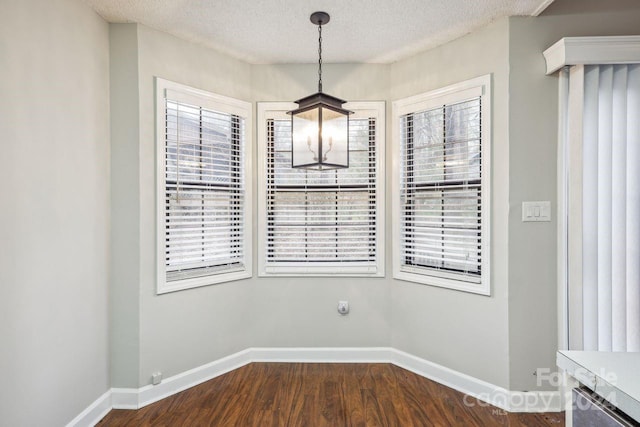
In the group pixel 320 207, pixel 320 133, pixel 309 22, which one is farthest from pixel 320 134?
pixel 320 207

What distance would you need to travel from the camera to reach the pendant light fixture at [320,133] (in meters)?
2.07

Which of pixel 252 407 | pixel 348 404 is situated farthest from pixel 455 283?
pixel 252 407

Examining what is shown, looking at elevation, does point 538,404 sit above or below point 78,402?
below

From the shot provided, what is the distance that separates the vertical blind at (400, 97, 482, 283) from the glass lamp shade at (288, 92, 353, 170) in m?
1.12

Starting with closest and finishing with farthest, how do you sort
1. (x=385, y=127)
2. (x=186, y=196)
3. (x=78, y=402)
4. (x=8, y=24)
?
(x=8, y=24), (x=78, y=402), (x=186, y=196), (x=385, y=127)

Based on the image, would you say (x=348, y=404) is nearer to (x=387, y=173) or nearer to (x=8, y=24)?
(x=387, y=173)

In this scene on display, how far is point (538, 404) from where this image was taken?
246 cm

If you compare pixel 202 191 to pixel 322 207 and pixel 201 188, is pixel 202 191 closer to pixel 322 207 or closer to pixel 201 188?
pixel 201 188

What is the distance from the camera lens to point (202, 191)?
115 inches

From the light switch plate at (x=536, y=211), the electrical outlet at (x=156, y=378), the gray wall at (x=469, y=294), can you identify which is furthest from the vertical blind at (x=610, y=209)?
the electrical outlet at (x=156, y=378)

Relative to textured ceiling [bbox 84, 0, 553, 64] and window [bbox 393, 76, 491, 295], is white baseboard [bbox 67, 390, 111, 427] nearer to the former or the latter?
window [bbox 393, 76, 491, 295]

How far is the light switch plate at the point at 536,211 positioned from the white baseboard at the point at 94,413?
3.19m

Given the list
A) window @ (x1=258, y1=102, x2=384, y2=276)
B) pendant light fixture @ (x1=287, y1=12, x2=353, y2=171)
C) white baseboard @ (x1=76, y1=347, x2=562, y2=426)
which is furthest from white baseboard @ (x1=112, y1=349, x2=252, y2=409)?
pendant light fixture @ (x1=287, y1=12, x2=353, y2=171)

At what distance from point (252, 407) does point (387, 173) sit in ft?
7.20
